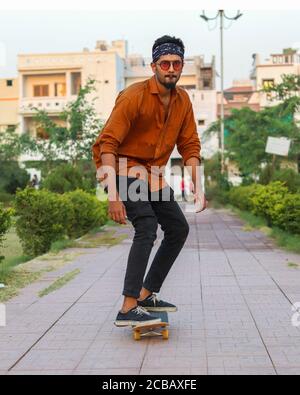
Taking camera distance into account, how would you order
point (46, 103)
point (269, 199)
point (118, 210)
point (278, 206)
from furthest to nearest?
point (46, 103) → point (269, 199) → point (278, 206) → point (118, 210)

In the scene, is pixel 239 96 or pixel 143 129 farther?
pixel 239 96

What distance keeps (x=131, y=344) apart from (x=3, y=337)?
947 millimetres

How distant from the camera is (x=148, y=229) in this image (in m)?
4.99

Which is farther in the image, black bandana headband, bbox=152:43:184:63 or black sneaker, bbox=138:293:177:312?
black sneaker, bbox=138:293:177:312

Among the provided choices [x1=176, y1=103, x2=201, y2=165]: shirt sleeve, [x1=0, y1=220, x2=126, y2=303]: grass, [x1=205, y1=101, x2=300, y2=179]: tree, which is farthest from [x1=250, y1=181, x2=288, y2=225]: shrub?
[x1=176, y1=103, x2=201, y2=165]: shirt sleeve

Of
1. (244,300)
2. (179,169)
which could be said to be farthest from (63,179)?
(179,169)

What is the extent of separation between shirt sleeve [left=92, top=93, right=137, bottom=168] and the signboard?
21294mm

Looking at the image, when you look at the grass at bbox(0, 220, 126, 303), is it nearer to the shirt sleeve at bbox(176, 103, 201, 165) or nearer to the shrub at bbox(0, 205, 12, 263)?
the shrub at bbox(0, 205, 12, 263)

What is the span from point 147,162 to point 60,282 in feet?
9.99

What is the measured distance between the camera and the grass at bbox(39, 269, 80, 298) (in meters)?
7.15

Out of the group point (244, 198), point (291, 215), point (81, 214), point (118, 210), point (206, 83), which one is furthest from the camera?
point (206, 83)

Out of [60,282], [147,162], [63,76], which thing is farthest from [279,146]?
[63,76]

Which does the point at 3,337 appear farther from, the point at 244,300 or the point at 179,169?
the point at 179,169

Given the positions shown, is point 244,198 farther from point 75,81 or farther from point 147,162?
point 75,81
